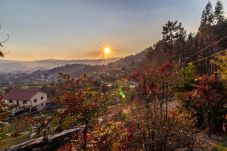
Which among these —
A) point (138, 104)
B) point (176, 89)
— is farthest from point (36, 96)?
point (138, 104)

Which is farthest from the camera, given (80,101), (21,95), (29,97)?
(21,95)

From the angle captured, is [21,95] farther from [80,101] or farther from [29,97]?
[80,101]

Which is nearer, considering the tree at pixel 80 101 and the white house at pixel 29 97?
the tree at pixel 80 101

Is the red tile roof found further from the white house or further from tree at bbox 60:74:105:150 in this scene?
tree at bbox 60:74:105:150

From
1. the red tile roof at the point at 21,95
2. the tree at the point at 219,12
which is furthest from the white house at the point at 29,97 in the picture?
the tree at the point at 219,12

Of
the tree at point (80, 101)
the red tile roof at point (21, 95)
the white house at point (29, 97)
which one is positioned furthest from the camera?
the red tile roof at point (21, 95)

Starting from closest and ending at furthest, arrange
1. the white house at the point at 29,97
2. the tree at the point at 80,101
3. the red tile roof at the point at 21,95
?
the tree at the point at 80,101, the white house at the point at 29,97, the red tile roof at the point at 21,95

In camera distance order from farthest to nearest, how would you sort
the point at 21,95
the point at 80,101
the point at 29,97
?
1. the point at 21,95
2. the point at 29,97
3. the point at 80,101

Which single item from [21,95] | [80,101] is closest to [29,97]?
[21,95]

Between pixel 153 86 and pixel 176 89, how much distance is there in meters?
8.57

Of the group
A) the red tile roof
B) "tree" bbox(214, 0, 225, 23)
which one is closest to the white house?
the red tile roof

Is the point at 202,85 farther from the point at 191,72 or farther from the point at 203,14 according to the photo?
the point at 203,14

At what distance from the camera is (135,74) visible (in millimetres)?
14719

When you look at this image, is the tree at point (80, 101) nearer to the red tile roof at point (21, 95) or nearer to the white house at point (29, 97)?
the white house at point (29, 97)
